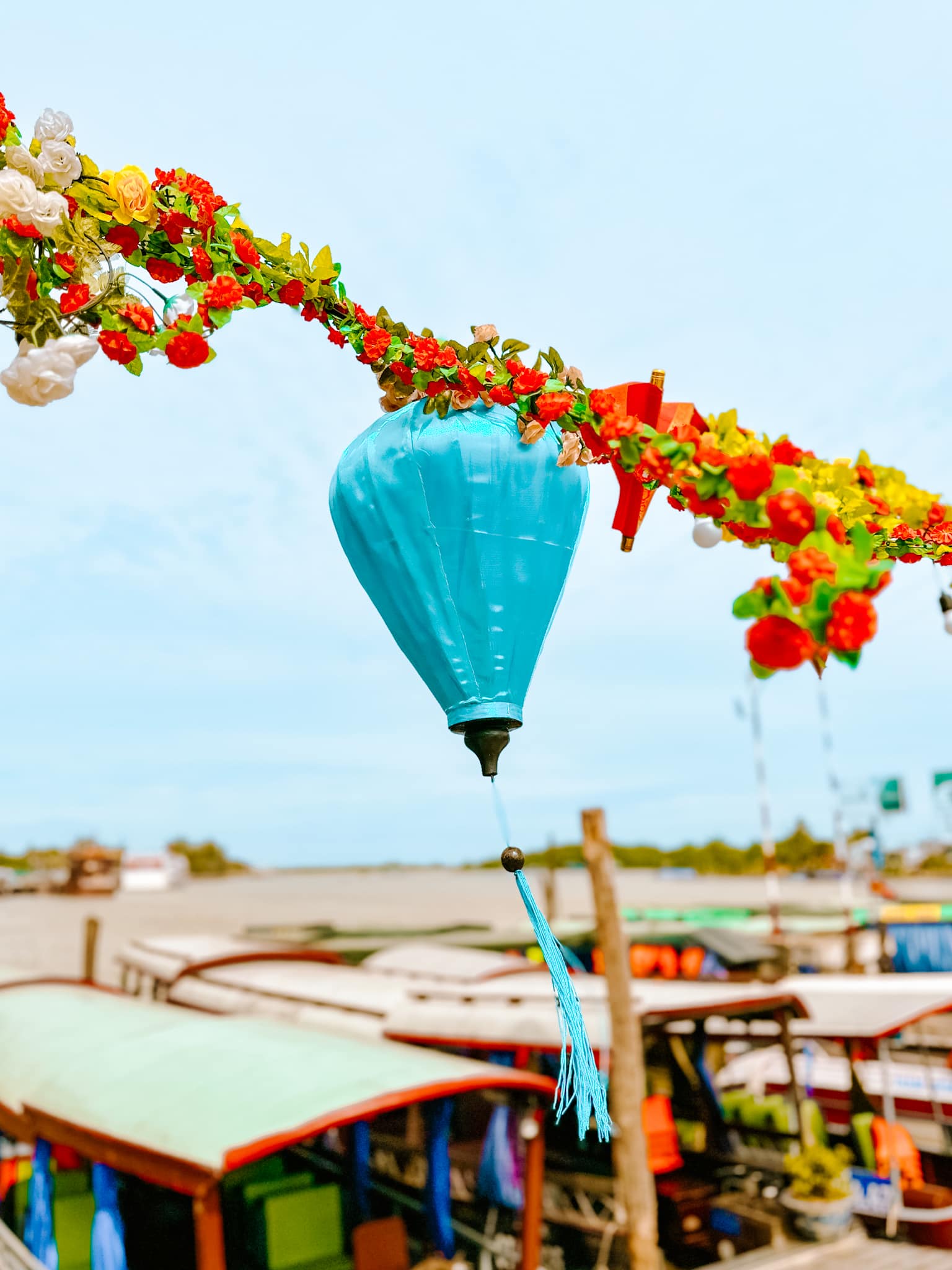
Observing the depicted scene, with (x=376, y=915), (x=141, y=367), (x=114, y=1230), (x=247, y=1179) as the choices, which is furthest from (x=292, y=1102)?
(x=376, y=915)

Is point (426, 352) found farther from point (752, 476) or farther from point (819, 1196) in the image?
point (819, 1196)

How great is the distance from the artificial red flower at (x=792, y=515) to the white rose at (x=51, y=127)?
6.13ft

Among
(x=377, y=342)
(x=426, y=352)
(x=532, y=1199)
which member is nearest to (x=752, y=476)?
(x=426, y=352)

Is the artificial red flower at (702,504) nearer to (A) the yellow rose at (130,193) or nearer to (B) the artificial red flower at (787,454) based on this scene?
(B) the artificial red flower at (787,454)

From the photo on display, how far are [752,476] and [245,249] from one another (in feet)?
4.75

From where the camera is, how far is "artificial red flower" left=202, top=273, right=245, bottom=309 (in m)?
2.52

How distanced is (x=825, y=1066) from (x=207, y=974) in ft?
36.9

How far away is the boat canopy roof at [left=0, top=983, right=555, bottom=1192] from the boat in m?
0.02

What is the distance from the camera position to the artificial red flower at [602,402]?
279cm

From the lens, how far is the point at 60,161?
2.33 metres

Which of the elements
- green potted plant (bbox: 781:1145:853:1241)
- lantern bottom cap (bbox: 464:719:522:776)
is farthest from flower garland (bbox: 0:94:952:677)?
green potted plant (bbox: 781:1145:853:1241)

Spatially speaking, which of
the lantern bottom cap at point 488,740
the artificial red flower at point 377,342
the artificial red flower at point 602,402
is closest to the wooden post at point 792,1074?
the lantern bottom cap at point 488,740

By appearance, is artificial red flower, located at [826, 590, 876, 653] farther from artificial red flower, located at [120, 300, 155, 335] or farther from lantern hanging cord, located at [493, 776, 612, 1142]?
artificial red flower, located at [120, 300, 155, 335]

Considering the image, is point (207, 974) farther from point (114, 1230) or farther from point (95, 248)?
point (95, 248)
